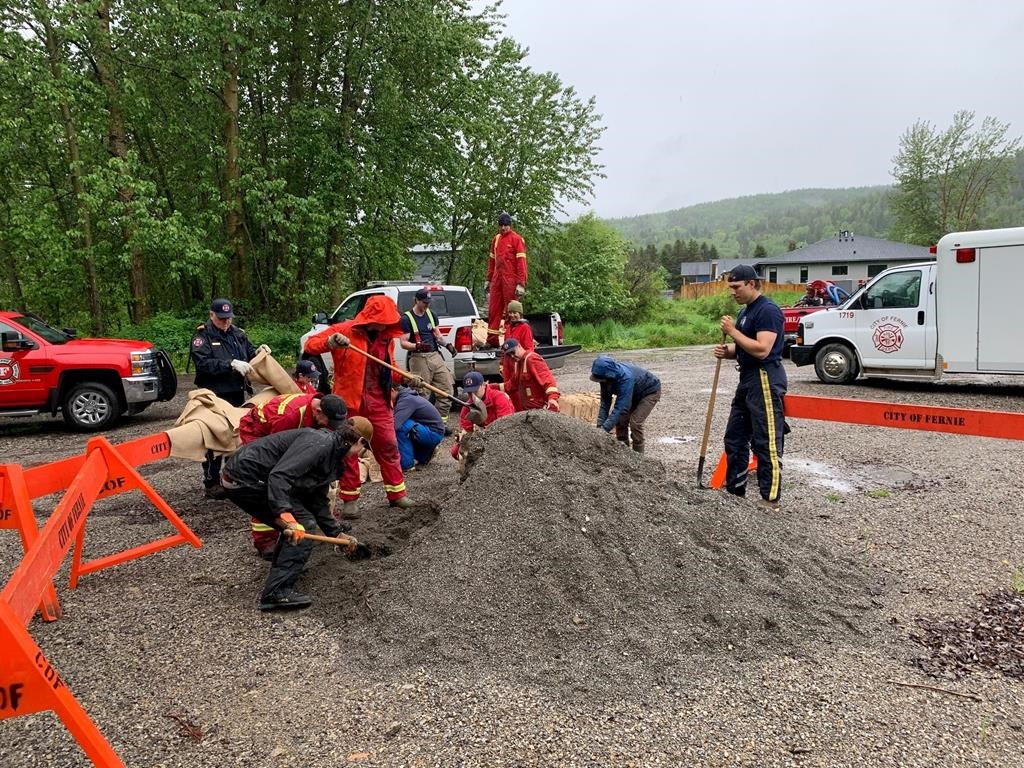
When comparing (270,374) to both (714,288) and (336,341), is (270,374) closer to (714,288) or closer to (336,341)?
(336,341)

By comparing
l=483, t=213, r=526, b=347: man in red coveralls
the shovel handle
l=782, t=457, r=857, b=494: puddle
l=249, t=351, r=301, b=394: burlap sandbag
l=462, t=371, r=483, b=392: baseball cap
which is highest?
l=483, t=213, r=526, b=347: man in red coveralls

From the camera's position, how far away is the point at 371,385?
5.35m

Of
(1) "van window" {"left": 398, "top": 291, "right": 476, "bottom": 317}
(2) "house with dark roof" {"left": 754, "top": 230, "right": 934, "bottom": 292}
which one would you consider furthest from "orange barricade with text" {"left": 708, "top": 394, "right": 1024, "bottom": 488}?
(2) "house with dark roof" {"left": 754, "top": 230, "right": 934, "bottom": 292}

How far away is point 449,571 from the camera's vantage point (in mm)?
3828

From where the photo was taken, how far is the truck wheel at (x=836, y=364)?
11.6 meters

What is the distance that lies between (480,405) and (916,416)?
3.64 meters

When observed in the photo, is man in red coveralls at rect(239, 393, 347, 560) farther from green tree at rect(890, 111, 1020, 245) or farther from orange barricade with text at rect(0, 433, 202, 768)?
green tree at rect(890, 111, 1020, 245)

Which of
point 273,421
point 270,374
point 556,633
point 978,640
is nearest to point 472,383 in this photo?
point 270,374

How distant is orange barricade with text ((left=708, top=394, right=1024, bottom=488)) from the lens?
425 centimetres

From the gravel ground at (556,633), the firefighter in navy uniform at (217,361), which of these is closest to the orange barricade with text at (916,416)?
the gravel ground at (556,633)

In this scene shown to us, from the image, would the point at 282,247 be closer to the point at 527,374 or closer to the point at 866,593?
the point at 527,374

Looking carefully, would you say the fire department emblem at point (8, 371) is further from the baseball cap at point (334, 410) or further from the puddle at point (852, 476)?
the puddle at point (852, 476)

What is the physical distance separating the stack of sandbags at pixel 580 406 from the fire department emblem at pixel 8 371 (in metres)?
7.35

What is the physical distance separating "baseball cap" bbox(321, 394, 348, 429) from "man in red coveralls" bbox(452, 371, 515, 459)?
2.19m
